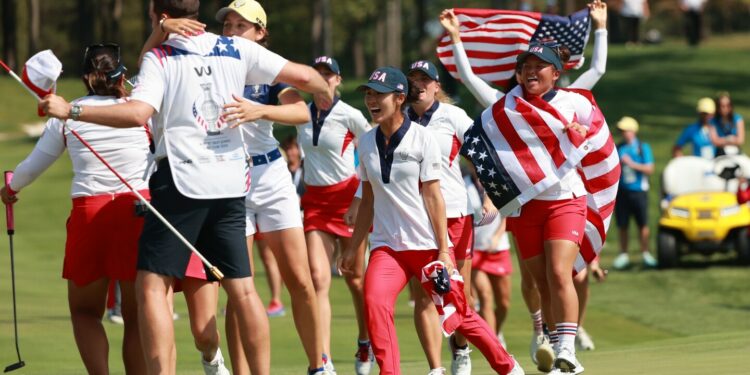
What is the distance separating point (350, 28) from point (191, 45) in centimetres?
6711

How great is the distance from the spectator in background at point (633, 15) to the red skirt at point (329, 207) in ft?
86.9

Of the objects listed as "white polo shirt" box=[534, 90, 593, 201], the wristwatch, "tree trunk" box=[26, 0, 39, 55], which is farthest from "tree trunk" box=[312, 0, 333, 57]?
the wristwatch

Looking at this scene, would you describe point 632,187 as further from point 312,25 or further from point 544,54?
point 312,25

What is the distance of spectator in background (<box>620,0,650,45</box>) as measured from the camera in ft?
123

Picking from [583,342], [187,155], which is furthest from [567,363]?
[583,342]

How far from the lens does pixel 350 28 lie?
243ft

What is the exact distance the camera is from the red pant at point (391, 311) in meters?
8.41

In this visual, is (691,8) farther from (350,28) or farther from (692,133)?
(350,28)

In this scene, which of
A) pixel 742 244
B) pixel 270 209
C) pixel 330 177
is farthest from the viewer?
pixel 742 244

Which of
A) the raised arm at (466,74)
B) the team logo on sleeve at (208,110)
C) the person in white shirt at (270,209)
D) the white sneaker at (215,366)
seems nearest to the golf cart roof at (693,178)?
the raised arm at (466,74)

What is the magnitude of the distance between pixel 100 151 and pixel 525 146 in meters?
2.74

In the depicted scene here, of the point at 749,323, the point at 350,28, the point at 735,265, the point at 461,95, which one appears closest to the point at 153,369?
the point at 749,323

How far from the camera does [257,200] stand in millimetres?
9367

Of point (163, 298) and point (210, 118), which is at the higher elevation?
point (210, 118)
